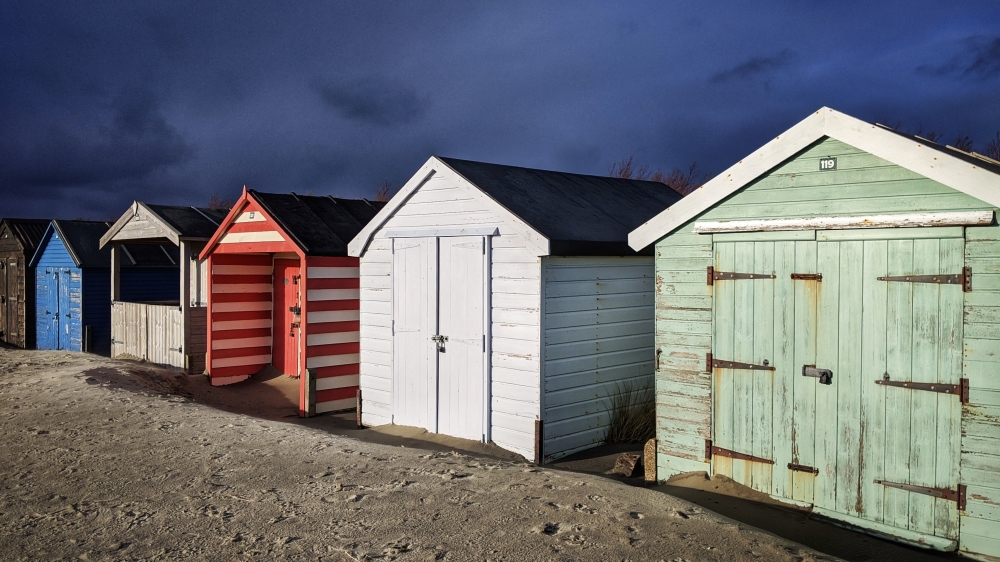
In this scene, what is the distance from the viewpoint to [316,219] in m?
13.1

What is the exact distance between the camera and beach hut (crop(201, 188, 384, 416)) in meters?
12.3

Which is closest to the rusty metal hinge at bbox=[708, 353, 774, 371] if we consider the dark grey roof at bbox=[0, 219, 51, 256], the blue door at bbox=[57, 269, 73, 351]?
the blue door at bbox=[57, 269, 73, 351]

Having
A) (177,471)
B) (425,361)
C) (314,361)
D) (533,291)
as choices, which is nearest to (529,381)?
(533,291)

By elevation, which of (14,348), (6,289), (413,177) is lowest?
(14,348)

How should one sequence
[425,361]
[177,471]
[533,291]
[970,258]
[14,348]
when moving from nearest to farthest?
1. [970,258]
2. [177,471]
3. [533,291]
4. [425,361]
5. [14,348]

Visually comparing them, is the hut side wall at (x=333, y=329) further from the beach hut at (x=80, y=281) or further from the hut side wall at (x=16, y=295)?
the hut side wall at (x=16, y=295)

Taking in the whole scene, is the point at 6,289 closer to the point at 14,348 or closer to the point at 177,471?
the point at 14,348

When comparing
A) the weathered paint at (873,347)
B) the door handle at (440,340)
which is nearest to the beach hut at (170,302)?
the door handle at (440,340)

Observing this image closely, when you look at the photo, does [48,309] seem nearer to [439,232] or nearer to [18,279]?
[18,279]

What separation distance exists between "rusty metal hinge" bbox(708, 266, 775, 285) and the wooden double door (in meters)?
0.01

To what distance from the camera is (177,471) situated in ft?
25.5

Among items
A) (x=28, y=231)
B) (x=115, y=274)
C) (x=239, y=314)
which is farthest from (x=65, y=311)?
(x=239, y=314)

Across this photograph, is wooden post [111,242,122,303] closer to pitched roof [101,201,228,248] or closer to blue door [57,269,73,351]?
pitched roof [101,201,228,248]

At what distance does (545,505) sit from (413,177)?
548cm
